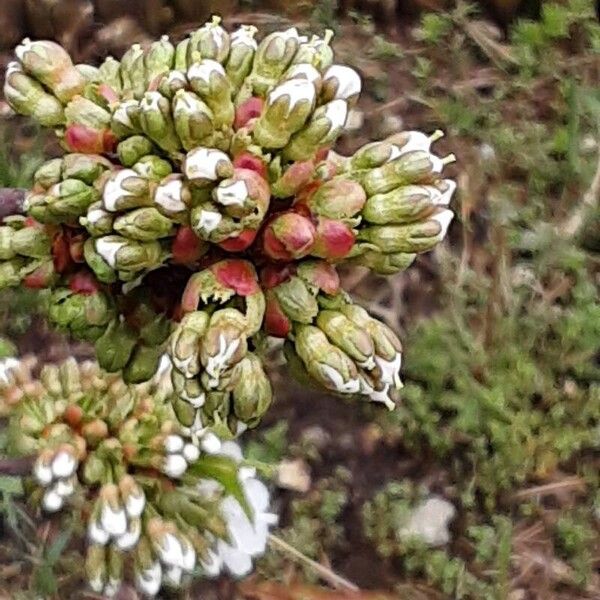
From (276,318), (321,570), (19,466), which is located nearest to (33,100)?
(276,318)

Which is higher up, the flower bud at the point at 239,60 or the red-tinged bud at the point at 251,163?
the flower bud at the point at 239,60

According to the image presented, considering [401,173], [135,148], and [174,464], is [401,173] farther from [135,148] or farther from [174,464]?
[174,464]

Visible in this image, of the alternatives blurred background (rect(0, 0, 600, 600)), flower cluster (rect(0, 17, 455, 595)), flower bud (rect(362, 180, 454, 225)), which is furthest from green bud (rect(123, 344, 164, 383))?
blurred background (rect(0, 0, 600, 600))

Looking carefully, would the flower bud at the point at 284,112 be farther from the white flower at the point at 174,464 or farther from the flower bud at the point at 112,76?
the white flower at the point at 174,464

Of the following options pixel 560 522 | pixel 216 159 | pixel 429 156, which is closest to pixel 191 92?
pixel 216 159

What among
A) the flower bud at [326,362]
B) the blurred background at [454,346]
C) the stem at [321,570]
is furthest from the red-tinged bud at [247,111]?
the stem at [321,570]

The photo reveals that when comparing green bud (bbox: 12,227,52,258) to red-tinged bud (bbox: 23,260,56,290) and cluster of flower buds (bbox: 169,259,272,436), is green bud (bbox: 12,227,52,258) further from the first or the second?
cluster of flower buds (bbox: 169,259,272,436)

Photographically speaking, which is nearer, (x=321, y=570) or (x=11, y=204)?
(x=11, y=204)
